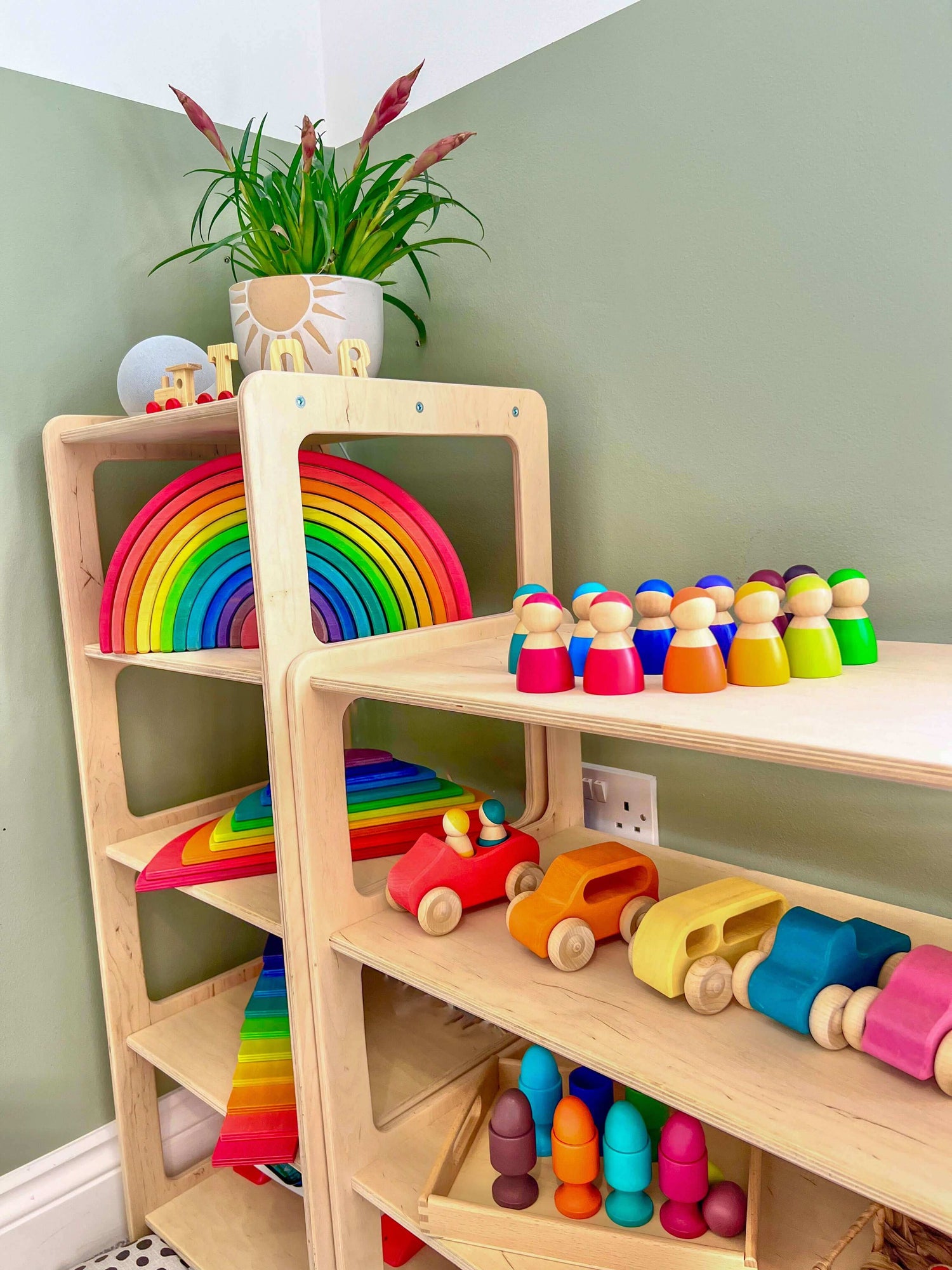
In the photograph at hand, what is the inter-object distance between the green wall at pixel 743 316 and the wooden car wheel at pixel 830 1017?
12.5 inches

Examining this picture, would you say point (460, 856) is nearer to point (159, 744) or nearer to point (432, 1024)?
point (432, 1024)

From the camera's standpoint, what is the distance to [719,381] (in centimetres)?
110

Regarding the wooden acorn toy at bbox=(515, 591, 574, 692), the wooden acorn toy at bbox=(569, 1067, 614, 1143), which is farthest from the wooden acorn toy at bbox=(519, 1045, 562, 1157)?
the wooden acorn toy at bbox=(515, 591, 574, 692)

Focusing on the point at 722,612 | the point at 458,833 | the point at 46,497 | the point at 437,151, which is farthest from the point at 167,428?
the point at 722,612

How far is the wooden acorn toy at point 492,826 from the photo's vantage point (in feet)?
3.52

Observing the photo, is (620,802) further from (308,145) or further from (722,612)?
(308,145)

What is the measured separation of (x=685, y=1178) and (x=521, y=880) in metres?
0.34

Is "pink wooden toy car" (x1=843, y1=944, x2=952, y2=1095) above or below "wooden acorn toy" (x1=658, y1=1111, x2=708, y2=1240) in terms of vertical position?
above

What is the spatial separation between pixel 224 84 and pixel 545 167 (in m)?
0.66

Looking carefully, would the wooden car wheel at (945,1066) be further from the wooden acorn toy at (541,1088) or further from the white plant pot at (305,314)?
the white plant pot at (305,314)

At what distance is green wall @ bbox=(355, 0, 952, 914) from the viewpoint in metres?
0.94

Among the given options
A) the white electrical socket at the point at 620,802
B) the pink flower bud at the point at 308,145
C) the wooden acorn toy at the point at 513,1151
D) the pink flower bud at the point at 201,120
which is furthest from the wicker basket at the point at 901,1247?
the pink flower bud at the point at 201,120

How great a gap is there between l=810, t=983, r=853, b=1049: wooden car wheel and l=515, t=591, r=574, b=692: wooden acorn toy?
1.08 feet

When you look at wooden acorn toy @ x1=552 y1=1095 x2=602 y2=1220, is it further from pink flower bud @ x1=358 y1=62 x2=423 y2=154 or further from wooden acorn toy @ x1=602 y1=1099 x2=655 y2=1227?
pink flower bud @ x1=358 y1=62 x2=423 y2=154
